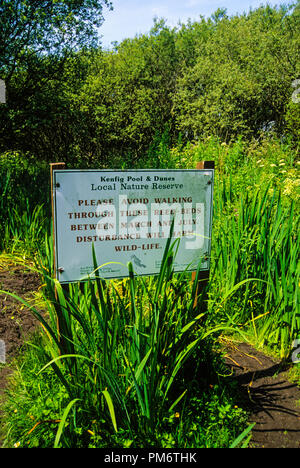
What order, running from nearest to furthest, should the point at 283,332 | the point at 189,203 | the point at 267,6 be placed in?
the point at 189,203 → the point at 283,332 → the point at 267,6

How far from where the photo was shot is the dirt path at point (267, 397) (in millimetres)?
1896

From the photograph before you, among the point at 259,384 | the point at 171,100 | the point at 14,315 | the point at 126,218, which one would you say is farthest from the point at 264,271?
the point at 171,100

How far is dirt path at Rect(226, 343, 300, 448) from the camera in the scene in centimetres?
190

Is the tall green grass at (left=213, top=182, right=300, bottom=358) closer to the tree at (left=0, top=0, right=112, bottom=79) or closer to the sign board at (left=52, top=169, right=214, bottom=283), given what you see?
the sign board at (left=52, top=169, right=214, bottom=283)

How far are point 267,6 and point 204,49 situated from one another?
539 inches

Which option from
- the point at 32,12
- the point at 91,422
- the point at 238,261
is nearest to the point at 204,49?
the point at 32,12

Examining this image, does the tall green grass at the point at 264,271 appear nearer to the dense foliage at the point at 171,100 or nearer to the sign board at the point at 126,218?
the sign board at the point at 126,218

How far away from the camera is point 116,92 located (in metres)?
14.2

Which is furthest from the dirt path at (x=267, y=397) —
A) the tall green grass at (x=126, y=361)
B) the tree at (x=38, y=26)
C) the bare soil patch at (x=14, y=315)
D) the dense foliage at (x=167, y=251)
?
the tree at (x=38, y=26)

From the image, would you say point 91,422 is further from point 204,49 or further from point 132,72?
point 204,49
